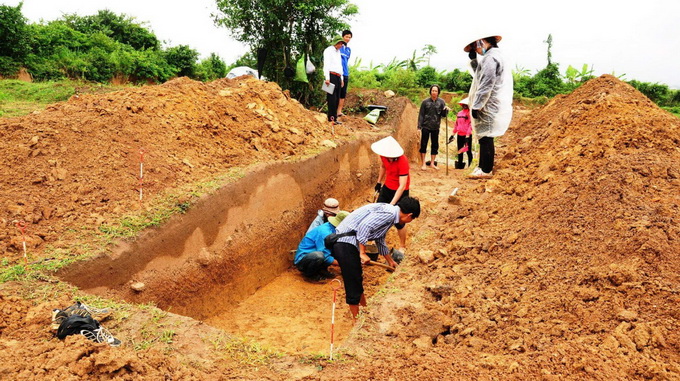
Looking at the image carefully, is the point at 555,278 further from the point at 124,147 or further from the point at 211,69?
the point at 211,69

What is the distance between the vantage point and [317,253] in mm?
6316

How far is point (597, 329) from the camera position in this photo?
3158mm

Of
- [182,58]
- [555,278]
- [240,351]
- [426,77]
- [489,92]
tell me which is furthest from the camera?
[426,77]

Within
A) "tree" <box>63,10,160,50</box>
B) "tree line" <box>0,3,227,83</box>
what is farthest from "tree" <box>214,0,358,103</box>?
"tree" <box>63,10,160,50</box>

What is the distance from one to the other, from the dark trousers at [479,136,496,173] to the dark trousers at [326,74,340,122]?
3.56 m

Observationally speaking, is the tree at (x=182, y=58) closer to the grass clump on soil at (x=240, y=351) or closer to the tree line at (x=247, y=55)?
the tree line at (x=247, y=55)

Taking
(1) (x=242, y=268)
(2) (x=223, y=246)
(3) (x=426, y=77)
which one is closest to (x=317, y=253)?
(1) (x=242, y=268)

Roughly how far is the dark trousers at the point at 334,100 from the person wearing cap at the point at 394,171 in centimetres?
320

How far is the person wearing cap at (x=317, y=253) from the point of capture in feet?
20.8

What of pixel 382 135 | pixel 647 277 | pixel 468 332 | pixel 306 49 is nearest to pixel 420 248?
pixel 468 332

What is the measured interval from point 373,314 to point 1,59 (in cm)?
1166

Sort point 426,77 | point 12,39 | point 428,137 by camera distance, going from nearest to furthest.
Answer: point 428,137
point 12,39
point 426,77

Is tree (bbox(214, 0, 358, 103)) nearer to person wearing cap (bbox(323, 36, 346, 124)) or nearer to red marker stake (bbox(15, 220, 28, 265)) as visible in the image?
person wearing cap (bbox(323, 36, 346, 124))

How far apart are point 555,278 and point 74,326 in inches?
136
